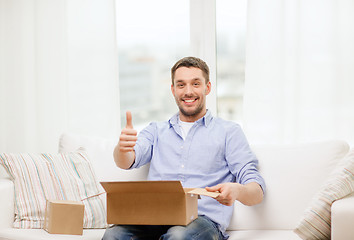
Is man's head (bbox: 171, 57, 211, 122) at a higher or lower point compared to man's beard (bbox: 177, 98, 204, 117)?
higher

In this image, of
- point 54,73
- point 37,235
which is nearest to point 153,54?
point 54,73

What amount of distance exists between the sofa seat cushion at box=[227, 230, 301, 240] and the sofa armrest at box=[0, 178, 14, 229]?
978 millimetres

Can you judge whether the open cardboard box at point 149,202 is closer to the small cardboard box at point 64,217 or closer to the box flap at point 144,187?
the box flap at point 144,187

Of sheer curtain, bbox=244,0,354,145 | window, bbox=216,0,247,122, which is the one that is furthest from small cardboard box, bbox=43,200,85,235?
window, bbox=216,0,247,122

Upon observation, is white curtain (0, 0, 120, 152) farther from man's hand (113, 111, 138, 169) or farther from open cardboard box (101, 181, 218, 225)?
open cardboard box (101, 181, 218, 225)

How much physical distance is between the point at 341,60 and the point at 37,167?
1727mm

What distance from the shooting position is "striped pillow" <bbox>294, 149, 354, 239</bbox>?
1.76 meters

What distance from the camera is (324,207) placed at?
1.78m

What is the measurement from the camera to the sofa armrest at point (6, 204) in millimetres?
2182

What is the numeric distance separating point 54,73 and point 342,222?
7.57 feet

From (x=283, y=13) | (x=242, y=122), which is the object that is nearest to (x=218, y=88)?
(x=242, y=122)

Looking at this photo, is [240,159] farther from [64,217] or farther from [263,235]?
[64,217]

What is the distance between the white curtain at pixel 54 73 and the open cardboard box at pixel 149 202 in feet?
5.01

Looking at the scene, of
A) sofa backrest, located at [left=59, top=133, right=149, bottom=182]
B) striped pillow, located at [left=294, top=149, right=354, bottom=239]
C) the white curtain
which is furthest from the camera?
the white curtain
